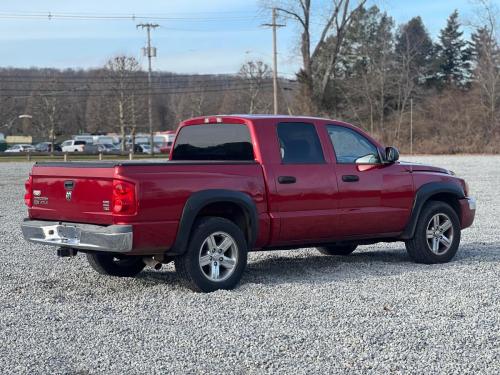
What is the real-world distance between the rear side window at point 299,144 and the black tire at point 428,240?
5.51 feet

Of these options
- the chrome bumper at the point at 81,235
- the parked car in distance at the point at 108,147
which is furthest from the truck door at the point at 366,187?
the parked car in distance at the point at 108,147

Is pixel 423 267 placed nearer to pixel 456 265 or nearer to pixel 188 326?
pixel 456 265

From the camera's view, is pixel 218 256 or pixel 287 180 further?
pixel 287 180

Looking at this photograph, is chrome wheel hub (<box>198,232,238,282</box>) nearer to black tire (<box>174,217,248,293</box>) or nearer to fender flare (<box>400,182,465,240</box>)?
black tire (<box>174,217,248,293</box>)

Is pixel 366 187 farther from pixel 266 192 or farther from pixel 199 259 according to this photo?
pixel 199 259

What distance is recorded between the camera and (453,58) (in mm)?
94750

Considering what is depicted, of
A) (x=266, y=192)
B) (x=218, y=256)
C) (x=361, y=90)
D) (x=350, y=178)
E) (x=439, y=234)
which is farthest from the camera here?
(x=361, y=90)

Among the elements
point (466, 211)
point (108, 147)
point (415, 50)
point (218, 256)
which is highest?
point (415, 50)

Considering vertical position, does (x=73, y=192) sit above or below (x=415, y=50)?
below

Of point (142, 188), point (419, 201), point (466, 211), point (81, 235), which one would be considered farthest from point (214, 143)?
point (466, 211)

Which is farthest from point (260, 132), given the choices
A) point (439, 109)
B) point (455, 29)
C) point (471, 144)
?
point (455, 29)

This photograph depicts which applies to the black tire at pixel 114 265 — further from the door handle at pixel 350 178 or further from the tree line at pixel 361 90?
the tree line at pixel 361 90

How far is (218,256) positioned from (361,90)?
76.6 m

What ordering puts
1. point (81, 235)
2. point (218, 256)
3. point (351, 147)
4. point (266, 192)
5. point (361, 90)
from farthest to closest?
point (361, 90), point (351, 147), point (266, 192), point (218, 256), point (81, 235)
